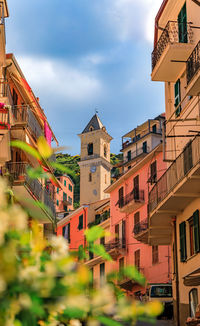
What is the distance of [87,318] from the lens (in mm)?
2338

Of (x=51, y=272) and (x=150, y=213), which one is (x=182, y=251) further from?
(x=51, y=272)

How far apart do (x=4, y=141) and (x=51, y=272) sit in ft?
60.9

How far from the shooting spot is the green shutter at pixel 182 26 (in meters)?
20.4

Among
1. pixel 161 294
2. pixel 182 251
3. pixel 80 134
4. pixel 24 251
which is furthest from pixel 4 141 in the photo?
pixel 80 134

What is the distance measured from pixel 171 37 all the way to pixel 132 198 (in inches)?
911

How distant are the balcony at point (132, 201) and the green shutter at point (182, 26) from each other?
21851 millimetres

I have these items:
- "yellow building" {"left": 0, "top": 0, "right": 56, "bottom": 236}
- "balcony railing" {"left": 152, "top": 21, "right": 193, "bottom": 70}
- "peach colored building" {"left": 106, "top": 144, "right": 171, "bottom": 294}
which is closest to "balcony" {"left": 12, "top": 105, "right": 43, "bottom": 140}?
"yellow building" {"left": 0, "top": 0, "right": 56, "bottom": 236}

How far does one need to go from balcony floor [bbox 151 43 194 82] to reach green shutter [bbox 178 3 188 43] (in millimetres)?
701

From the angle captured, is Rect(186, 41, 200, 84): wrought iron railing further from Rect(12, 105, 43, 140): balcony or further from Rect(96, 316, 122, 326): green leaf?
Rect(96, 316, 122, 326): green leaf

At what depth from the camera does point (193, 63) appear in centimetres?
1823

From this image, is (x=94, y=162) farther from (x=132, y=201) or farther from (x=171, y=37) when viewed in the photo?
(x=171, y=37)

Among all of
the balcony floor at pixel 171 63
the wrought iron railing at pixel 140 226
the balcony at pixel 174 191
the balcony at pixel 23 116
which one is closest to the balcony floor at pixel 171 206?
the balcony at pixel 174 191

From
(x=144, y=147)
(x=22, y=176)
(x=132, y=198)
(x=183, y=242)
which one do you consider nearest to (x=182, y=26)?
(x=183, y=242)

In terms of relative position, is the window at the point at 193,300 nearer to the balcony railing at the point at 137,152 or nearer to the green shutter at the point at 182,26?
the green shutter at the point at 182,26
